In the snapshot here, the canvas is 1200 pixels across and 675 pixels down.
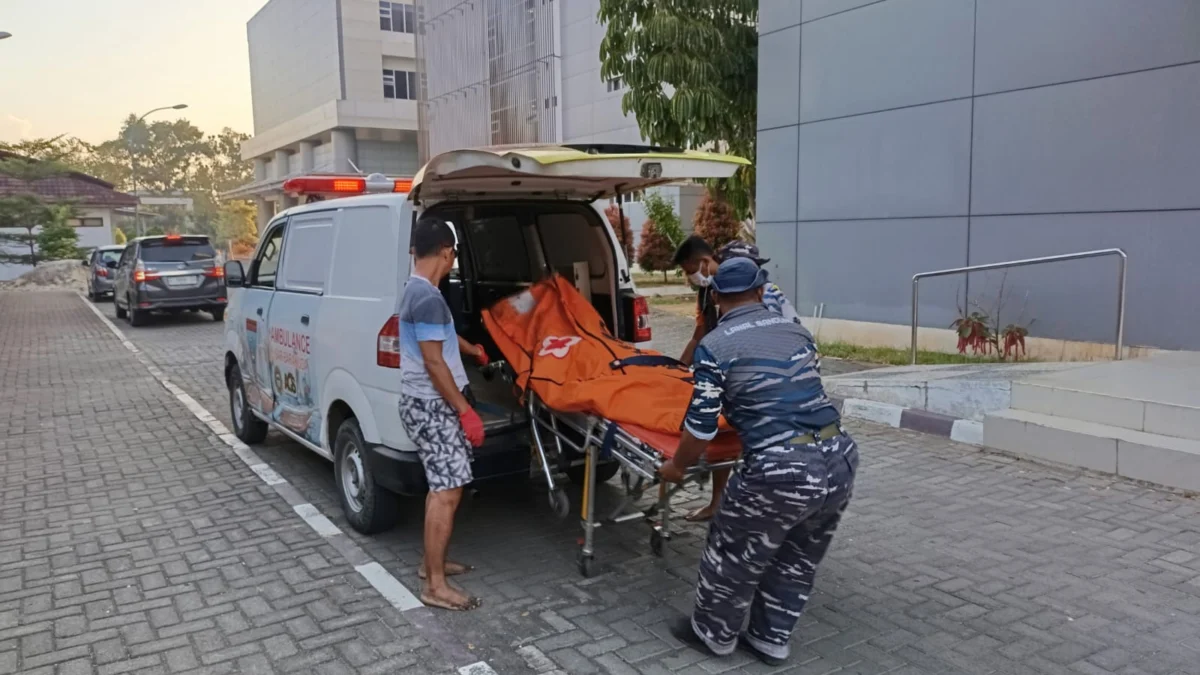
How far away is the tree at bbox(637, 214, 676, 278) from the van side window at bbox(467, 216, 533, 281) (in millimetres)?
16246

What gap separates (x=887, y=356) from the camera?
33.4ft

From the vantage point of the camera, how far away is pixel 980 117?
9.58m

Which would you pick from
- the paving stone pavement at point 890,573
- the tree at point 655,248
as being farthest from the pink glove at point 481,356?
the tree at point 655,248

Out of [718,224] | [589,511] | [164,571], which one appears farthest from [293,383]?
[718,224]

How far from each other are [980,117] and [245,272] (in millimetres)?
7674

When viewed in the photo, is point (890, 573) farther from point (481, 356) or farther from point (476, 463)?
point (481, 356)

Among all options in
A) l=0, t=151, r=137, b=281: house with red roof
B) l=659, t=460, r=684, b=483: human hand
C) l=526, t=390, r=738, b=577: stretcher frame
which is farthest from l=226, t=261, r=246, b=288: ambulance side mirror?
l=0, t=151, r=137, b=281: house with red roof

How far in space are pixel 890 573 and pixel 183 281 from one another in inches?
626

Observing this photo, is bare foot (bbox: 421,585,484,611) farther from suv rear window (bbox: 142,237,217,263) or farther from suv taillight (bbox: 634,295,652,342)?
suv rear window (bbox: 142,237,217,263)

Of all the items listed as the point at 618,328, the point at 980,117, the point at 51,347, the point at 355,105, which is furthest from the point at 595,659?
the point at 355,105

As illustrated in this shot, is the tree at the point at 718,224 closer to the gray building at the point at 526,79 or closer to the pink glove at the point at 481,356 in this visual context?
the gray building at the point at 526,79

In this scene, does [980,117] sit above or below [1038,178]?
above

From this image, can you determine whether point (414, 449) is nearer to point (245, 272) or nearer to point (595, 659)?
point (595, 659)

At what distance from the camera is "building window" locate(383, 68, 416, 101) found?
49.8m
